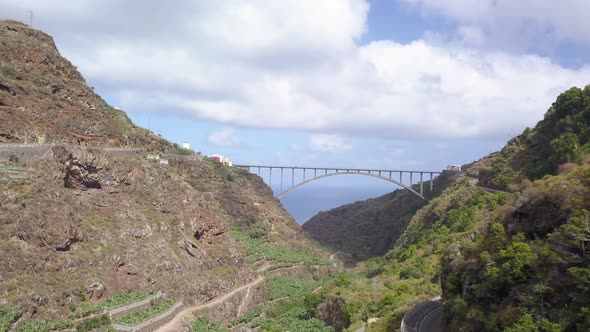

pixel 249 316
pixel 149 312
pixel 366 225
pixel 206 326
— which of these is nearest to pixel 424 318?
pixel 206 326

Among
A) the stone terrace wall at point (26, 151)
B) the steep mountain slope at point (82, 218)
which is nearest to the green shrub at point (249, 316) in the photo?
the steep mountain slope at point (82, 218)

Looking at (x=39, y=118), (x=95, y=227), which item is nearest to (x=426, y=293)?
(x=95, y=227)

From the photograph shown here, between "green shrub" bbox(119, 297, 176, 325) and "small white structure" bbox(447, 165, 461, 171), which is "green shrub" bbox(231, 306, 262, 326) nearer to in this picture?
"green shrub" bbox(119, 297, 176, 325)

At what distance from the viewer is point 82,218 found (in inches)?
1319

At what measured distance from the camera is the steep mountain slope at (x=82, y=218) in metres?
27.6

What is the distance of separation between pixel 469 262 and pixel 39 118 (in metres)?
31.9

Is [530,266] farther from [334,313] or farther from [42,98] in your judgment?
[42,98]

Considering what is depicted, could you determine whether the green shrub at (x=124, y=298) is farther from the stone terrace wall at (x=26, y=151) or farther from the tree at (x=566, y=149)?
the tree at (x=566, y=149)

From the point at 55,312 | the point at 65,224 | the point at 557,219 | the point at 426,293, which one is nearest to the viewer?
the point at 557,219

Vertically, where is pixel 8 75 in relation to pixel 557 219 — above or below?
above

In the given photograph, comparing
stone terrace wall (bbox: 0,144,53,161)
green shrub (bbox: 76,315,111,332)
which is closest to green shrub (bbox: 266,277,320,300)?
green shrub (bbox: 76,315,111,332)

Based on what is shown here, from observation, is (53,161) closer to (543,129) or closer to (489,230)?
(489,230)

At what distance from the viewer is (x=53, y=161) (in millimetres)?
33750

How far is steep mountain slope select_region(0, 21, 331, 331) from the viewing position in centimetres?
2762
